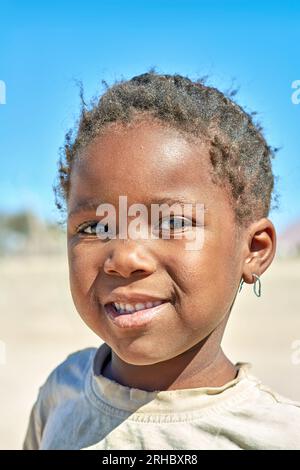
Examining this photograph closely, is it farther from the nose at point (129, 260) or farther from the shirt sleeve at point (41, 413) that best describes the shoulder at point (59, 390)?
the nose at point (129, 260)

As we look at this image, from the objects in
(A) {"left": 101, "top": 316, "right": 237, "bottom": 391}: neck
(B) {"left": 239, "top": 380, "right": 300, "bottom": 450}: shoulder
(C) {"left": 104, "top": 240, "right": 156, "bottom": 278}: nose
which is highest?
(C) {"left": 104, "top": 240, "right": 156, "bottom": 278}: nose

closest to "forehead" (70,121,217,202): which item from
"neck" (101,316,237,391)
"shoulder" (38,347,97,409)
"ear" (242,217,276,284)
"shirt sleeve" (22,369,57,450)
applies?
"ear" (242,217,276,284)

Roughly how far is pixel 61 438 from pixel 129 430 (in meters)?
0.32

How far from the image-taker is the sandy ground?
4918 mm

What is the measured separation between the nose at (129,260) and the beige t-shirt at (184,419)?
416 mm

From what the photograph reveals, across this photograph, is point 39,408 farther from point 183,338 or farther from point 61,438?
point 183,338

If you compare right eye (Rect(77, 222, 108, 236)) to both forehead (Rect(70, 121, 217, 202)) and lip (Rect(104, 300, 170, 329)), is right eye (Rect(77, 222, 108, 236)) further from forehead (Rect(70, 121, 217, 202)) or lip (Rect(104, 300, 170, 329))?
lip (Rect(104, 300, 170, 329))

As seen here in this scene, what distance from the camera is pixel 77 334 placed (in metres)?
7.72

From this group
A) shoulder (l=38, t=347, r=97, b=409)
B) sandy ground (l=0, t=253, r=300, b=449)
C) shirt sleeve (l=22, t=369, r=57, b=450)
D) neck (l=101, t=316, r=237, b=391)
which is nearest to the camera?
neck (l=101, t=316, r=237, b=391)

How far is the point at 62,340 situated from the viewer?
7.36 meters

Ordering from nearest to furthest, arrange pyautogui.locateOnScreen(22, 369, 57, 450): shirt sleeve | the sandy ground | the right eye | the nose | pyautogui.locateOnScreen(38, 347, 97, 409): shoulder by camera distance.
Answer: the nose
the right eye
pyautogui.locateOnScreen(38, 347, 97, 409): shoulder
pyautogui.locateOnScreen(22, 369, 57, 450): shirt sleeve
the sandy ground

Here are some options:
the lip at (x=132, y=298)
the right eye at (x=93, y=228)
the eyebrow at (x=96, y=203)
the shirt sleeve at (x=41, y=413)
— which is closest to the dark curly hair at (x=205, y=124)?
the eyebrow at (x=96, y=203)
